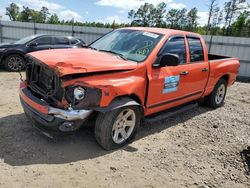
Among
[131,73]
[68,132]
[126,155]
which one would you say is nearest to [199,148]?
[126,155]

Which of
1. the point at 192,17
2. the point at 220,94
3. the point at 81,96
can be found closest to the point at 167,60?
the point at 81,96

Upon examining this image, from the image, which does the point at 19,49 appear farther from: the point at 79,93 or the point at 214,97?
the point at 79,93

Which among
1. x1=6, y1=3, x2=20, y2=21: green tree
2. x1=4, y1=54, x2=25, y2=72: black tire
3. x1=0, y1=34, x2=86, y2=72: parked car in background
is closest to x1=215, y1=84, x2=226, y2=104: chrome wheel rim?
x1=0, y1=34, x2=86, y2=72: parked car in background

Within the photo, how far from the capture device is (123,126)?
→ 13.3 feet

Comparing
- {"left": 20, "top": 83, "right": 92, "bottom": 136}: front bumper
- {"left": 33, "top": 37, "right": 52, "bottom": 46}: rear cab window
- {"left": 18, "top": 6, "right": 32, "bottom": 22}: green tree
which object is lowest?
{"left": 20, "top": 83, "right": 92, "bottom": 136}: front bumper

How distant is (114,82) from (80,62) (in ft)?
1.83

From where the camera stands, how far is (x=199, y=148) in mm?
4383

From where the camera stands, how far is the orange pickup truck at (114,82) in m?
3.45

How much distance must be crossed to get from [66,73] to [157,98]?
1.82 metres

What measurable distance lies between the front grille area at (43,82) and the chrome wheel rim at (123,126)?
97 centimetres

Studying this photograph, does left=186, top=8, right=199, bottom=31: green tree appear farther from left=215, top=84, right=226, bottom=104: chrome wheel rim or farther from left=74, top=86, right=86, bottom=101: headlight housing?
left=74, top=86, right=86, bottom=101: headlight housing

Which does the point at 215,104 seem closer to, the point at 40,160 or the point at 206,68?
the point at 206,68

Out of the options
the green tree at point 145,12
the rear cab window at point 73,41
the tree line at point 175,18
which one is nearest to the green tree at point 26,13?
the tree line at point 175,18

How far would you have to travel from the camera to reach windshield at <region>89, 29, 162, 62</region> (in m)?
4.36
